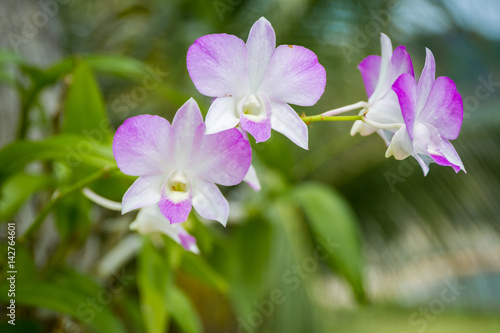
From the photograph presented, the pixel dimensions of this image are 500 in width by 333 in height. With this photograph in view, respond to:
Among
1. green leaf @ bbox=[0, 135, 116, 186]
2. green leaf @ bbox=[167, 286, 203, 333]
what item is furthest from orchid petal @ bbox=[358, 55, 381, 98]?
green leaf @ bbox=[167, 286, 203, 333]

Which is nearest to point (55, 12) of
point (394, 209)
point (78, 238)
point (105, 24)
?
point (105, 24)

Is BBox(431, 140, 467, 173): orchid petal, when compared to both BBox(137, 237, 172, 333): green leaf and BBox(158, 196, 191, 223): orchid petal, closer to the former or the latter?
BBox(158, 196, 191, 223): orchid petal

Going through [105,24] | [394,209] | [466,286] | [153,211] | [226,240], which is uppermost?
[153,211]

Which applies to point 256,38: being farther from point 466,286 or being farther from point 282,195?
point 466,286

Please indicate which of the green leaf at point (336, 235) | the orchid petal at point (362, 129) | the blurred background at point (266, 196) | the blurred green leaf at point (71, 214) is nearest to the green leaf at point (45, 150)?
the blurred background at point (266, 196)

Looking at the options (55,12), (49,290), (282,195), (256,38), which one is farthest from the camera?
(55,12)

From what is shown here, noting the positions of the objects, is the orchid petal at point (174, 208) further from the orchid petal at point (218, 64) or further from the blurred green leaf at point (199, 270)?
the blurred green leaf at point (199, 270)
